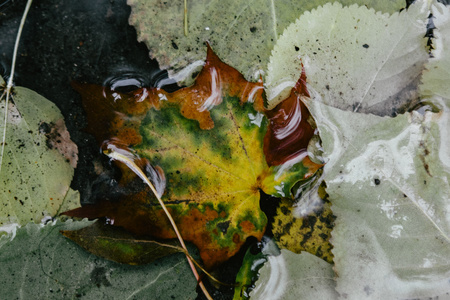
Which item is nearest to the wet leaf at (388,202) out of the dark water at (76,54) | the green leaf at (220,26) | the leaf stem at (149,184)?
the green leaf at (220,26)

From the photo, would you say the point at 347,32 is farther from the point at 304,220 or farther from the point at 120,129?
the point at 120,129

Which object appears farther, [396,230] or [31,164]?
[31,164]

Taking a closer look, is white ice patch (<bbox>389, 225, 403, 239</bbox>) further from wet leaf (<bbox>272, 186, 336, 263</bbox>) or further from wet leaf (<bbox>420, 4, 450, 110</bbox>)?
wet leaf (<bbox>420, 4, 450, 110</bbox>)

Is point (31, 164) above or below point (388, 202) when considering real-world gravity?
below

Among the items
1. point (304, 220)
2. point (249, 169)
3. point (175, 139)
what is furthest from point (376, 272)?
point (175, 139)

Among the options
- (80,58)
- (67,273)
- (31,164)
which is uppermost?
(80,58)

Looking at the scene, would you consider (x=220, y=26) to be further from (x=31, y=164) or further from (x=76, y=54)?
(x=31, y=164)

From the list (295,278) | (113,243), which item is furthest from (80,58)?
(295,278)
